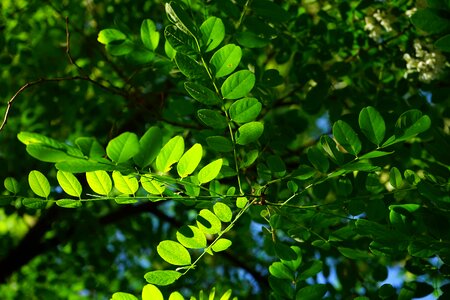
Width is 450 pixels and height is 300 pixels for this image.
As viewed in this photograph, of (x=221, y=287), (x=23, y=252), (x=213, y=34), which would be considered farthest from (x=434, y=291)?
(x=23, y=252)

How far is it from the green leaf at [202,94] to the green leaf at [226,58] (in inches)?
1.9

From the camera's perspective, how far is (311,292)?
3.84ft

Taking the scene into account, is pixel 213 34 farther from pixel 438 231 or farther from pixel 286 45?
pixel 286 45

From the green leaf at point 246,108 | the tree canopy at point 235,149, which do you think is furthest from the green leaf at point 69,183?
the green leaf at point 246,108

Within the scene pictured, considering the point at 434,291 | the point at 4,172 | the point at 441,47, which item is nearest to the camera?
the point at 441,47

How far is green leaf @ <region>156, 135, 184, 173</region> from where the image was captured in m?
0.98

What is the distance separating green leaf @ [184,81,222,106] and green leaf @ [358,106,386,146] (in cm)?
29

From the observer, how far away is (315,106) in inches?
71.7

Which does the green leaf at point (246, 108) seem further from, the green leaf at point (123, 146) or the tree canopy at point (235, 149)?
the green leaf at point (123, 146)

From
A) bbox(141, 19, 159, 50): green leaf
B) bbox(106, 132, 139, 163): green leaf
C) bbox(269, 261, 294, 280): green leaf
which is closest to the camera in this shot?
bbox(106, 132, 139, 163): green leaf

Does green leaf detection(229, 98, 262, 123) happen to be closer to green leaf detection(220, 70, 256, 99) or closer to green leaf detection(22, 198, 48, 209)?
green leaf detection(220, 70, 256, 99)

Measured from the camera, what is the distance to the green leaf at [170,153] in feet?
3.22

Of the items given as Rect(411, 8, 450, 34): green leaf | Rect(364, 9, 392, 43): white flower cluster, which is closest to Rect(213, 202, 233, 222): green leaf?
Rect(411, 8, 450, 34): green leaf

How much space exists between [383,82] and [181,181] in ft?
3.73
